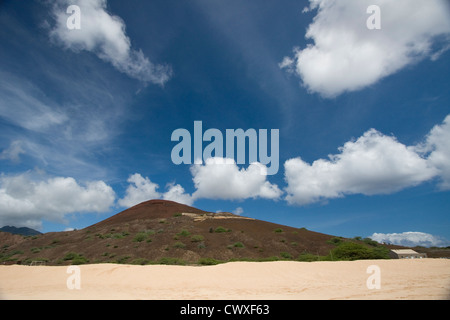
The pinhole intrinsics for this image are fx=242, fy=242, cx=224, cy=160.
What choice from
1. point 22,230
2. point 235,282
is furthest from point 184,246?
point 22,230

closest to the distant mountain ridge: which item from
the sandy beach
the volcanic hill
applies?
the volcanic hill

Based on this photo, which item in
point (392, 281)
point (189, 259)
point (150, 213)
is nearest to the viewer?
point (392, 281)

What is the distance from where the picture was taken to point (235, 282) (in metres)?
9.44

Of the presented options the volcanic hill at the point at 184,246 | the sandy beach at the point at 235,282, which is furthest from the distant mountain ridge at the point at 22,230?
the sandy beach at the point at 235,282

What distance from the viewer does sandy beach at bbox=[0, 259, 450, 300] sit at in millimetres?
7000

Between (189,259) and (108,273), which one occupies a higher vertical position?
(108,273)

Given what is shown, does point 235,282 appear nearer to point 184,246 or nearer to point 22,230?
point 184,246

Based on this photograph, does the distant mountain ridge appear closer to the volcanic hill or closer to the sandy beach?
the volcanic hill

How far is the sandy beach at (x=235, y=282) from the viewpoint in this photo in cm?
700

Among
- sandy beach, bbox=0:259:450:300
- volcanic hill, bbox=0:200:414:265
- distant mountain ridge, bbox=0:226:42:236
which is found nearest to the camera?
sandy beach, bbox=0:259:450:300
